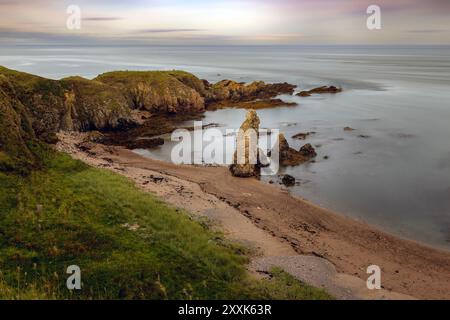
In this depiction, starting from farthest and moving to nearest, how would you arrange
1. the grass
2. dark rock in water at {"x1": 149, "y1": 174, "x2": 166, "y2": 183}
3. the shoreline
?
dark rock in water at {"x1": 149, "y1": 174, "x2": 166, "y2": 183}
the shoreline
the grass

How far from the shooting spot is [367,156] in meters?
44.9

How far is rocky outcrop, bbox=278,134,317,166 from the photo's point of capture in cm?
4169

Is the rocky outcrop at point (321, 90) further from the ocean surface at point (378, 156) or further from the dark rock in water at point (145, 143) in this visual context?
the dark rock in water at point (145, 143)

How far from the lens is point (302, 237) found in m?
25.4

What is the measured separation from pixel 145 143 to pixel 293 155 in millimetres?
18626

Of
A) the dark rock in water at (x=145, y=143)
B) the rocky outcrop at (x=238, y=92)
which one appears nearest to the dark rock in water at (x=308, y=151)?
the dark rock in water at (x=145, y=143)

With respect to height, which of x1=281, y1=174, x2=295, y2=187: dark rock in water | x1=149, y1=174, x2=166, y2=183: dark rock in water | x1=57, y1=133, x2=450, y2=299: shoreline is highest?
x1=149, y1=174, x2=166, y2=183: dark rock in water

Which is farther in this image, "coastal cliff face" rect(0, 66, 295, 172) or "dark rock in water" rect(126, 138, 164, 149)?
"dark rock in water" rect(126, 138, 164, 149)

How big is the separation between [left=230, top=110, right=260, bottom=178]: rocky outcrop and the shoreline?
989 millimetres

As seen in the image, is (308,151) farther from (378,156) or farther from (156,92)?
(156,92)

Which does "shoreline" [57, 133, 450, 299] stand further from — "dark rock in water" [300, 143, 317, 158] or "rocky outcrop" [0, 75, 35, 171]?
"dark rock in water" [300, 143, 317, 158]

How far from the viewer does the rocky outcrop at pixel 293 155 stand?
41688 millimetres

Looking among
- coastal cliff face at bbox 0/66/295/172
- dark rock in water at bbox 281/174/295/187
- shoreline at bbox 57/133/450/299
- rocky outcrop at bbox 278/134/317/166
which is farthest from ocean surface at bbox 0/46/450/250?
coastal cliff face at bbox 0/66/295/172

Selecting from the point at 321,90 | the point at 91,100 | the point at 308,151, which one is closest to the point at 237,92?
the point at 321,90
